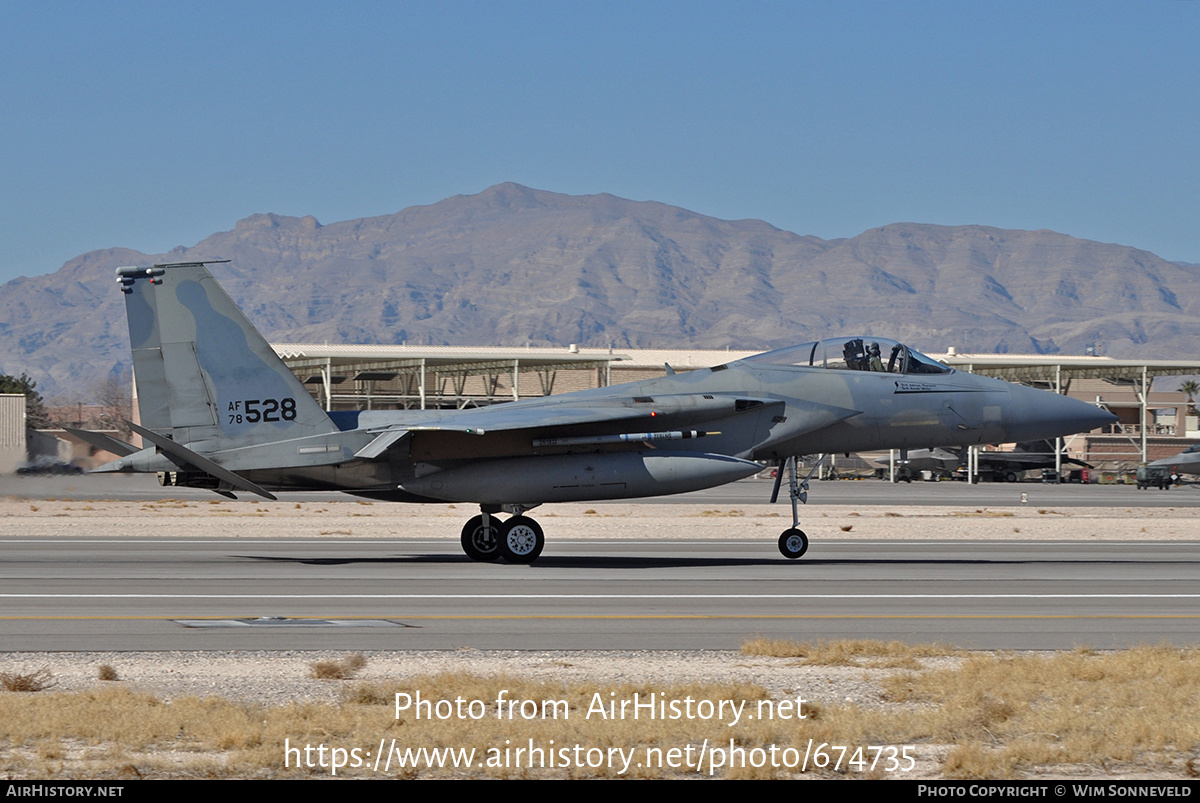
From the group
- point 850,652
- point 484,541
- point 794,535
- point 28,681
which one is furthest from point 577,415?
point 28,681

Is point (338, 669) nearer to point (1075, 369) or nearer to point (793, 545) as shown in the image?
point (793, 545)

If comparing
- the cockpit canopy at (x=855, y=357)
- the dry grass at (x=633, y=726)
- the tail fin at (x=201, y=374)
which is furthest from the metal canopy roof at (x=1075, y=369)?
the dry grass at (x=633, y=726)

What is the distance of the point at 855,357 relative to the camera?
21.3 m

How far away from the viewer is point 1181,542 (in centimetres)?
2778

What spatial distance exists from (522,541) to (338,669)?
10310 mm

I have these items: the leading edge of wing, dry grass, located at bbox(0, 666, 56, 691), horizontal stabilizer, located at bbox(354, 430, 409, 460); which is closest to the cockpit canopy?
the leading edge of wing

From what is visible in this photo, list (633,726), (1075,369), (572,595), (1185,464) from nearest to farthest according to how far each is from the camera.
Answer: (633,726)
(572,595)
(1185,464)
(1075,369)

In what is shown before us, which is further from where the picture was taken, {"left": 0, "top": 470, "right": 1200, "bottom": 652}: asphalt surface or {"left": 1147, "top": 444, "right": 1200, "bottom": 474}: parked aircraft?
{"left": 1147, "top": 444, "right": 1200, "bottom": 474}: parked aircraft

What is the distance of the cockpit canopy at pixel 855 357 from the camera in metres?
21.3

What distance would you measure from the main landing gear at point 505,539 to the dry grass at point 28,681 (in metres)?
10.8

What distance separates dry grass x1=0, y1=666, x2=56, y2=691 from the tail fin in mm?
9974

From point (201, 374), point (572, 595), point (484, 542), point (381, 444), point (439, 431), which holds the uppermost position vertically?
point (201, 374)

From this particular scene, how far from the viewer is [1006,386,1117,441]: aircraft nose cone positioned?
2141cm

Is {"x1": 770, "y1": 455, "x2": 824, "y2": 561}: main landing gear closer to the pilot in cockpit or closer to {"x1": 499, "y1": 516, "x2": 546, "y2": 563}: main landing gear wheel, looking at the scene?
the pilot in cockpit
